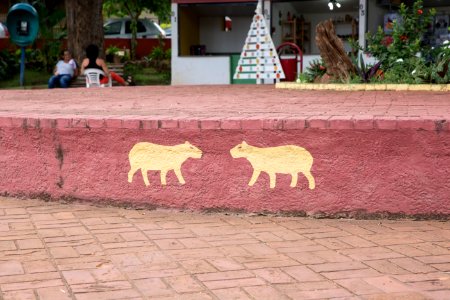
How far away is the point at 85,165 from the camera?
5.91 meters

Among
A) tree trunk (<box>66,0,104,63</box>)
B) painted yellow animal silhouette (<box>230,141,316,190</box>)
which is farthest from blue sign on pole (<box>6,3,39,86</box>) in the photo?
painted yellow animal silhouette (<box>230,141,316,190</box>)

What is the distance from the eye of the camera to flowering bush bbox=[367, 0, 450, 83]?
10.2 metres

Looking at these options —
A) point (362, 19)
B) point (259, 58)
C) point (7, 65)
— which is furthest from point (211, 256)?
point (7, 65)

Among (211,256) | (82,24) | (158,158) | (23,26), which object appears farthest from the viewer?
(82,24)

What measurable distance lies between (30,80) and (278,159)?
17.2 metres

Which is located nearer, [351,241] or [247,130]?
[351,241]

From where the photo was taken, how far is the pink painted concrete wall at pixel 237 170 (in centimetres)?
538

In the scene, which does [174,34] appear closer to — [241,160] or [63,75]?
[63,75]

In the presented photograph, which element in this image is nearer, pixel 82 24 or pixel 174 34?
pixel 82 24

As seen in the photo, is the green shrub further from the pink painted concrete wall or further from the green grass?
the pink painted concrete wall

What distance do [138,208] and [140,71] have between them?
1727cm

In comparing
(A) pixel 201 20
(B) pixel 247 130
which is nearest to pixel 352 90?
(B) pixel 247 130

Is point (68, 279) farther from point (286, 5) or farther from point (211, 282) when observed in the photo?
point (286, 5)

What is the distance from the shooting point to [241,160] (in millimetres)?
5582
